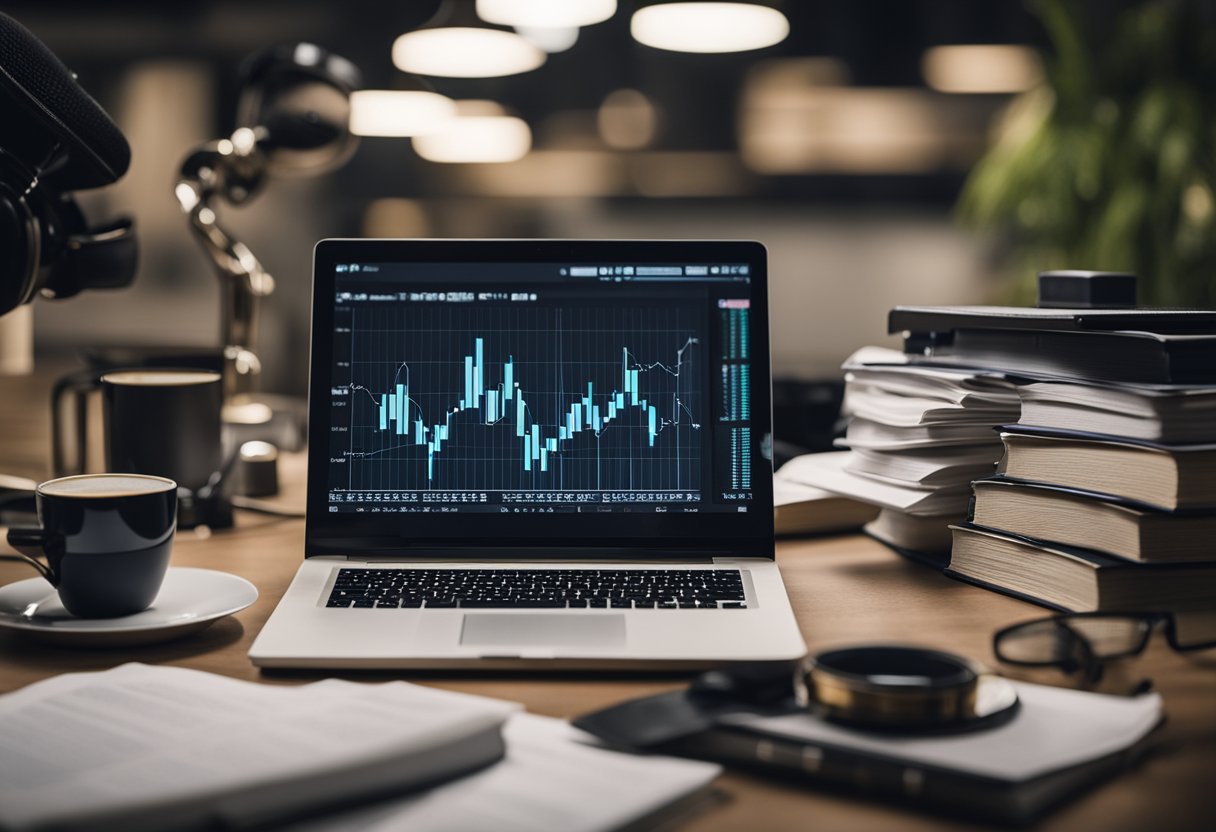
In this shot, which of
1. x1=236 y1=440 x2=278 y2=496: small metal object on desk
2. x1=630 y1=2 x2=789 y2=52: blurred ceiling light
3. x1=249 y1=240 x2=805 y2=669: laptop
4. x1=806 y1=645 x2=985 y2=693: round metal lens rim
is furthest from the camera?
x1=630 y1=2 x2=789 y2=52: blurred ceiling light

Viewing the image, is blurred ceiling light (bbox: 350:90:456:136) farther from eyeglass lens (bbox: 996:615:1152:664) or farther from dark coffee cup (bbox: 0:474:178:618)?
eyeglass lens (bbox: 996:615:1152:664)

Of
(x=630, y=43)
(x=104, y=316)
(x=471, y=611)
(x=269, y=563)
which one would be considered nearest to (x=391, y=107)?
(x=630, y=43)

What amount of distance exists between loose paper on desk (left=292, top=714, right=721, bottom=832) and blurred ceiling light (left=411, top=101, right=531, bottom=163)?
4.30 meters

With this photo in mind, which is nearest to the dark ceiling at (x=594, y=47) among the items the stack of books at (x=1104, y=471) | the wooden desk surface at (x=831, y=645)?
the wooden desk surface at (x=831, y=645)

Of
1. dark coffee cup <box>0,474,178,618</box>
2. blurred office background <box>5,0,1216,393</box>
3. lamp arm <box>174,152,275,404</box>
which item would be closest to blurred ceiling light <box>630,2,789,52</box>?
lamp arm <box>174,152,275,404</box>

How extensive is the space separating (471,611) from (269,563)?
31 centimetres

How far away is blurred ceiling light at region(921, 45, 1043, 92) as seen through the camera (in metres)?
4.68

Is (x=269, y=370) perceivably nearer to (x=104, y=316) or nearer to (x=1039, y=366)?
(x=104, y=316)

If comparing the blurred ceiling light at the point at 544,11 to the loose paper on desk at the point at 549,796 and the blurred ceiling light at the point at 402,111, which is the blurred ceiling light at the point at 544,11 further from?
the loose paper on desk at the point at 549,796

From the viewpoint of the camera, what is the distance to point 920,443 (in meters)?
1.03

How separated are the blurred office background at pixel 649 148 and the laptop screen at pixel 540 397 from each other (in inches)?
142

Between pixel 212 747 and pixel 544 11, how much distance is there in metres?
1.91

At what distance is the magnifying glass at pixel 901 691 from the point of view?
621 millimetres

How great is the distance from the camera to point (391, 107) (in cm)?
375
